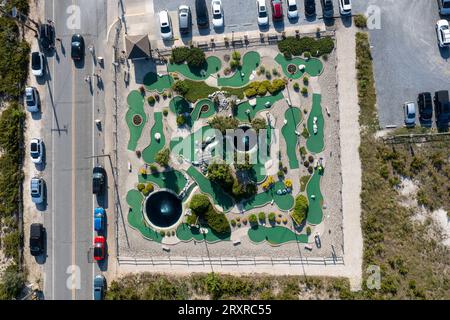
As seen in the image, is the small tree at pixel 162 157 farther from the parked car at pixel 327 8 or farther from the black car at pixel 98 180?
the parked car at pixel 327 8

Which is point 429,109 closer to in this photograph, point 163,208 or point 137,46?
point 163,208

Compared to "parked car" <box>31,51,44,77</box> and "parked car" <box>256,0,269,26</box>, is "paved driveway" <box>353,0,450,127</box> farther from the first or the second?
"parked car" <box>31,51,44,77</box>

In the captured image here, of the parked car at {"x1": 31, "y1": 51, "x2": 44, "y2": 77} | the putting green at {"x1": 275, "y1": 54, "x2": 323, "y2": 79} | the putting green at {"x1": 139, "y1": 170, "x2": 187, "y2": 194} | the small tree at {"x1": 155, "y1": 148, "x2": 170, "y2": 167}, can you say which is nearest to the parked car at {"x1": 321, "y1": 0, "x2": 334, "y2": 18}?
the putting green at {"x1": 275, "y1": 54, "x2": 323, "y2": 79}

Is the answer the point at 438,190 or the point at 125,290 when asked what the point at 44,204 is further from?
the point at 438,190

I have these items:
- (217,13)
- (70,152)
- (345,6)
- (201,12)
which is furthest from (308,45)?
(70,152)

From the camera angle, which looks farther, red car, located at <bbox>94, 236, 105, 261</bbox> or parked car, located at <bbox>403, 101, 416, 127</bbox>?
red car, located at <bbox>94, 236, 105, 261</bbox>

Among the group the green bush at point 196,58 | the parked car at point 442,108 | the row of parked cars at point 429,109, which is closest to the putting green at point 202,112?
the green bush at point 196,58

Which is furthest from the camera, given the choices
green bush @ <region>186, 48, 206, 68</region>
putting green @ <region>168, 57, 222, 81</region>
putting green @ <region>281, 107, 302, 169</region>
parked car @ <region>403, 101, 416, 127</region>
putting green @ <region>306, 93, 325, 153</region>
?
putting green @ <region>168, 57, 222, 81</region>
